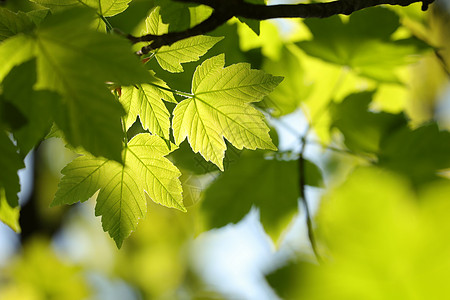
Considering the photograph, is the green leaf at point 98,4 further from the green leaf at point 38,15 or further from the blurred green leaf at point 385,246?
the blurred green leaf at point 385,246

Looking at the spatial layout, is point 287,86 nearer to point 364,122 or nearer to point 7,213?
point 364,122

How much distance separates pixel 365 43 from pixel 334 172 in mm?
875

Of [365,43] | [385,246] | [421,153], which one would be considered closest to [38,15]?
[385,246]

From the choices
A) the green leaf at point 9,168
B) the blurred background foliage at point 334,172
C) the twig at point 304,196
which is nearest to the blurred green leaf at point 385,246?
the blurred background foliage at point 334,172

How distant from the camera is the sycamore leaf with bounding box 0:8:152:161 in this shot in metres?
0.48

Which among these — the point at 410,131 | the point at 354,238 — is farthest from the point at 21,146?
the point at 410,131

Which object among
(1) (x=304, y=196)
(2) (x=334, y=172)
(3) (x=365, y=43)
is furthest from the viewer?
(2) (x=334, y=172)

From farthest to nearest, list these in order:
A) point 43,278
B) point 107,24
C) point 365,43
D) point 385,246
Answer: point 43,278 → point 365,43 → point 107,24 → point 385,246

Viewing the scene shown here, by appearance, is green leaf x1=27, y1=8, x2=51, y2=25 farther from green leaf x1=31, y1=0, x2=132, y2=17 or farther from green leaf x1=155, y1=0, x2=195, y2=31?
green leaf x1=155, y1=0, x2=195, y2=31

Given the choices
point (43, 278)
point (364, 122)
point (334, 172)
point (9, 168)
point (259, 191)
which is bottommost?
point (43, 278)

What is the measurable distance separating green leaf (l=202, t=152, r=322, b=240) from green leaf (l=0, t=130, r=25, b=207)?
1.70 feet

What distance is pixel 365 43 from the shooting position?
1028 millimetres

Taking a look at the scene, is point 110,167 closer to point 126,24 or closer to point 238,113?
point 238,113

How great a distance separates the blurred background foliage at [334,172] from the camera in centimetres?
36
